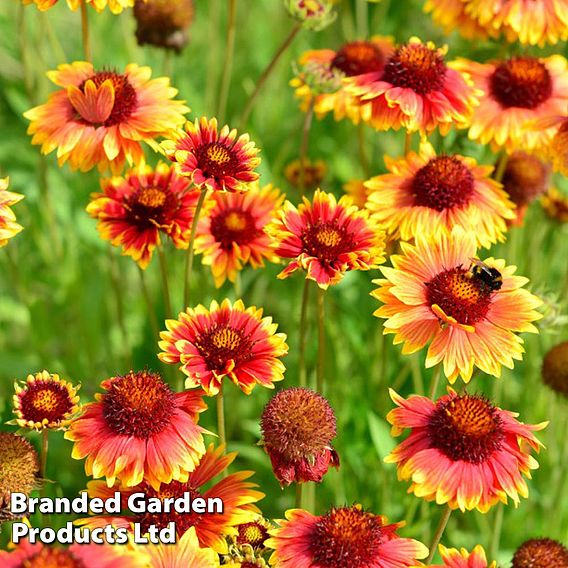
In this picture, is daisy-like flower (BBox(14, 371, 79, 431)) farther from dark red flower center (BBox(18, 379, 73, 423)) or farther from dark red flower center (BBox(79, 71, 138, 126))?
dark red flower center (BBox(79, 71, 138, 126))

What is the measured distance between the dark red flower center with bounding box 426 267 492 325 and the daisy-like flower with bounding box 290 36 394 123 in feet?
1.84

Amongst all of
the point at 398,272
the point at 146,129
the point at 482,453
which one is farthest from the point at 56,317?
the point at 482,453

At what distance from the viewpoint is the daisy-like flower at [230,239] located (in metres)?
1.75

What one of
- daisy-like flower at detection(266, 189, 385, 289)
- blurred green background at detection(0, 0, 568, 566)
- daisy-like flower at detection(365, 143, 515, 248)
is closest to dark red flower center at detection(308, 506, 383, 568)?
daisy-like flower at detection(266, 189, 385, 289)

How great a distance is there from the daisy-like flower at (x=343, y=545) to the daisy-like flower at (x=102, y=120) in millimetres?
731

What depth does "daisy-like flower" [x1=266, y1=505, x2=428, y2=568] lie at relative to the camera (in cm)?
123

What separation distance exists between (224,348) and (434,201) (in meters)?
0.58

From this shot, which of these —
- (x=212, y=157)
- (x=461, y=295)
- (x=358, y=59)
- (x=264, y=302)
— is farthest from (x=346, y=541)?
(x=264, y=302)

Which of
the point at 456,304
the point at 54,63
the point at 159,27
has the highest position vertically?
the point at 54,63

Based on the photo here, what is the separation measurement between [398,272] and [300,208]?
0.21 metres

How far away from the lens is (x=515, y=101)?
6.53ft

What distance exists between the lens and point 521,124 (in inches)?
Result: 76.2

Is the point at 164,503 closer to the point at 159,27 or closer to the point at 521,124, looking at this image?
the point at 521,124

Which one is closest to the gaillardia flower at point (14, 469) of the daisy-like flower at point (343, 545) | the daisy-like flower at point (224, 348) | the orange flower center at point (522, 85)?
the daisy-like flower at point (224, 348)
